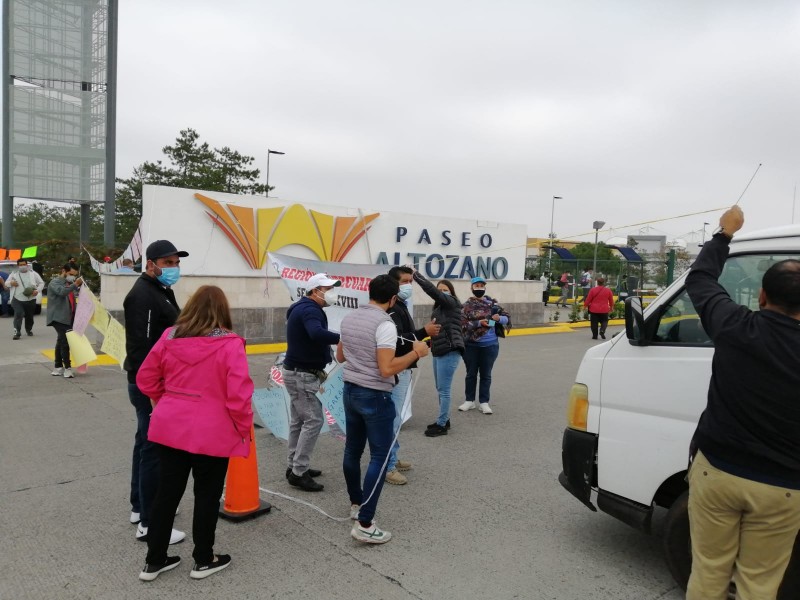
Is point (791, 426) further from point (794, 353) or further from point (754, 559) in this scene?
point (754, 559)

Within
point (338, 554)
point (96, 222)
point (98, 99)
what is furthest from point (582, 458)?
point (96, 222)

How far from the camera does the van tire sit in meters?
3.12

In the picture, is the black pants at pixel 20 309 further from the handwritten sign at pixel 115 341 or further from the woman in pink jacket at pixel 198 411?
the woman in pink jacket at pixel 198 411

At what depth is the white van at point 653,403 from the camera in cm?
314

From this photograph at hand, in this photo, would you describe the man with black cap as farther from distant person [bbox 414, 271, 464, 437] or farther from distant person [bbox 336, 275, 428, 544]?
distant person [bbox 414, 271, 464, 437]

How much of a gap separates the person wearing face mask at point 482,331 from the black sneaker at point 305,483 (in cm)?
299

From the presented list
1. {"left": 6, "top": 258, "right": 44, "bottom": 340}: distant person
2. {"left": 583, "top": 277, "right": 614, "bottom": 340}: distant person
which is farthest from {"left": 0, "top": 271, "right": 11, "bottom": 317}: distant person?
{"left": 583, "top": 277, "right": 614, "bottom": 340}: distant person

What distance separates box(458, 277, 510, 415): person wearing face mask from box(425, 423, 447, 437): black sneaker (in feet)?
3.62

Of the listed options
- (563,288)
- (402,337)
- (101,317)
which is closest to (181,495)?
(402,337)

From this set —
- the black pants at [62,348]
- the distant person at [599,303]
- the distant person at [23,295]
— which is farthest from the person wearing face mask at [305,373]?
the distant person at [599,303]

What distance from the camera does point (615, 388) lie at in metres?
3.55

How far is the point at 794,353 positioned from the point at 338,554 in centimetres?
283

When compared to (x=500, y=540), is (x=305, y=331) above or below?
above

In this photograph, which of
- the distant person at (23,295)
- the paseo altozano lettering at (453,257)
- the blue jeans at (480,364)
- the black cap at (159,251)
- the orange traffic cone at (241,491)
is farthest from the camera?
the paseo altozano lettering at (453,257)
